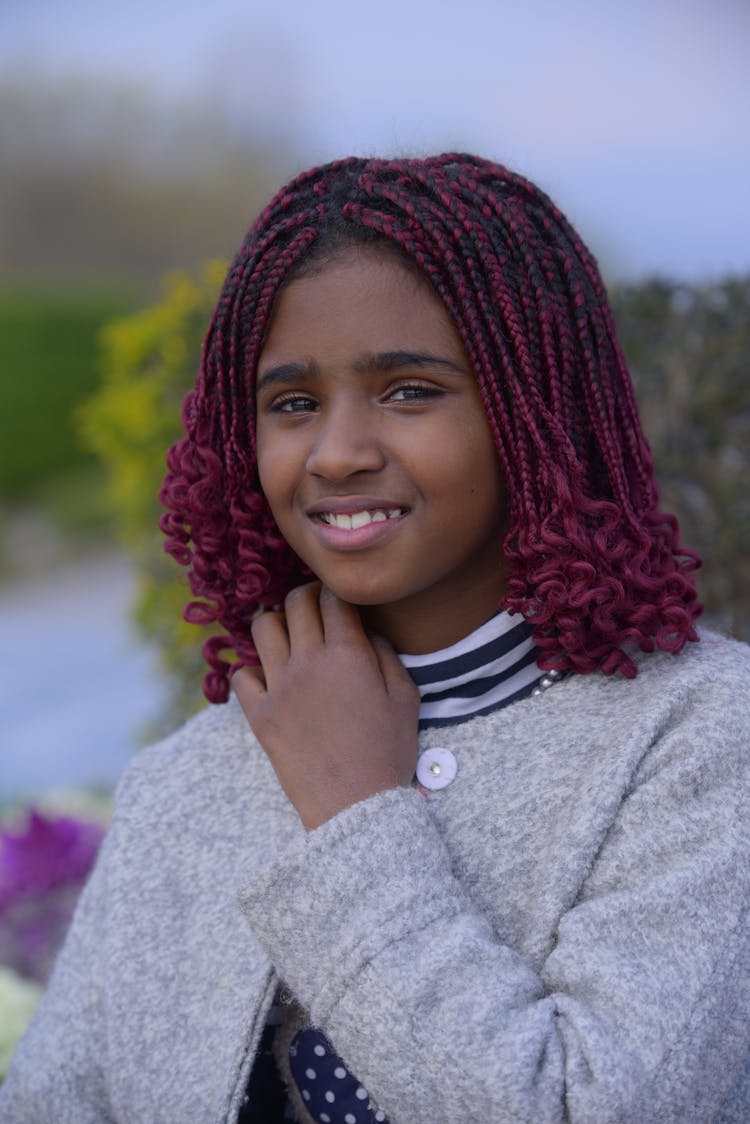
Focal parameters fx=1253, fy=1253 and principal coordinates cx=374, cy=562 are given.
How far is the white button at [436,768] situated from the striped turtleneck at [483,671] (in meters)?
0.07

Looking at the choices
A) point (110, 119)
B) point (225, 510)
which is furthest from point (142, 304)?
point (225, 510)

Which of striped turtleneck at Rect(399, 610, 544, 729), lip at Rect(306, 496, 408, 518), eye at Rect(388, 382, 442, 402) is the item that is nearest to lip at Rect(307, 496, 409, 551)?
lip at Rect(306, 496, 408, 518)

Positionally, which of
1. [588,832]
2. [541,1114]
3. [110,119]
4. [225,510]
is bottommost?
[541,1114]

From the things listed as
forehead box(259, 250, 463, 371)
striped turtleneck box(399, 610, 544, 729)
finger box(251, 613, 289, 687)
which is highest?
forehead box(259, 250, 463, 371)

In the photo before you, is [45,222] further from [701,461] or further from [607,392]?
[607,392]

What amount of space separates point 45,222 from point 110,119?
6.15 ft

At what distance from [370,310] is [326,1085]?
116 centimetres

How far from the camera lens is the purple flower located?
3418 mm

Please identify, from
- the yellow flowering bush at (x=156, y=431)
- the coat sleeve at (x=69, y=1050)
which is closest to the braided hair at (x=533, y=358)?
the coat sleeve at (x=69, y=1050)

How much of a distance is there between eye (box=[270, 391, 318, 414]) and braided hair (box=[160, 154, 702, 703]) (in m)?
0.08

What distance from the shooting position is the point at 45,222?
63.2 feet

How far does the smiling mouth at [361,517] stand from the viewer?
71.6 inches

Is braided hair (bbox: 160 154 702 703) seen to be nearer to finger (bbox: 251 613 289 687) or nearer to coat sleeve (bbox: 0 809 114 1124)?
finger (bbox: 251 613 289 687)

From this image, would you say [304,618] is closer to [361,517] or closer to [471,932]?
[361,517]
